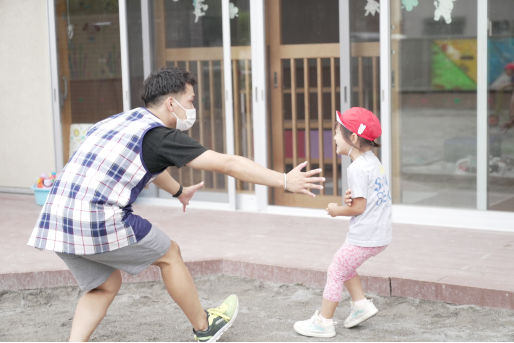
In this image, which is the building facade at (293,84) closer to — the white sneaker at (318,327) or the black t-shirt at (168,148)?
the white sneaker at (318,327)

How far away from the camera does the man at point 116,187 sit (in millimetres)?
4121

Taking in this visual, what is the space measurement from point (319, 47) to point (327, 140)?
94 cm

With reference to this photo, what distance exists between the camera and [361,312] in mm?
4945

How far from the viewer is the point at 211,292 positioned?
6.11 metres

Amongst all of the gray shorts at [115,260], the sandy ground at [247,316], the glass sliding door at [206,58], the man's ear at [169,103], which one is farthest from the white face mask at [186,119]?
the glass sliding door at [206,58]

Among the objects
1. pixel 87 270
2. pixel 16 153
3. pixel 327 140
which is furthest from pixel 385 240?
pixel 16 153

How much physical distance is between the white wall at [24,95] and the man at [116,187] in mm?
6002

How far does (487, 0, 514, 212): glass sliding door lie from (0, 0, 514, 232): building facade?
10 millimetres

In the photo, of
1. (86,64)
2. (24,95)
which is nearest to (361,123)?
(86,64)

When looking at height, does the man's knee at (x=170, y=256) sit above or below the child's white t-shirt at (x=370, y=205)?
below

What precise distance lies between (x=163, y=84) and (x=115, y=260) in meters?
0.97

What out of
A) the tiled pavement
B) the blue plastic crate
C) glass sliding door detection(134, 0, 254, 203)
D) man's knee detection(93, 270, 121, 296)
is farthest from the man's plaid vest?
the blue plastic crate

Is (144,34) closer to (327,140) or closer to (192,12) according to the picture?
(192,12)

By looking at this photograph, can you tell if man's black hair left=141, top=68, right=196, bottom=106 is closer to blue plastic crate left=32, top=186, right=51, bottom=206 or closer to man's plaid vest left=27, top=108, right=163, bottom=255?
man's plaid vest left=27, top=108, right=163, bottom=255
